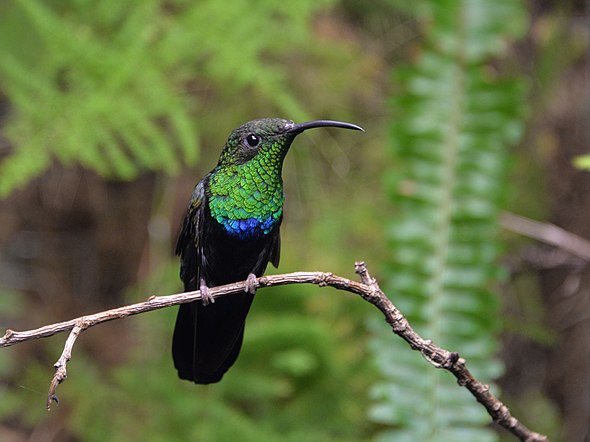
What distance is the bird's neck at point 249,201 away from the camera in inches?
76.5

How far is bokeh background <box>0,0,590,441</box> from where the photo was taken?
306 centimetres

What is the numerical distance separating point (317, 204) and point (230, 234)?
2027mm

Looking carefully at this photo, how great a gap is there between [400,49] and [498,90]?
1304 mm

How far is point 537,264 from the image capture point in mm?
3725

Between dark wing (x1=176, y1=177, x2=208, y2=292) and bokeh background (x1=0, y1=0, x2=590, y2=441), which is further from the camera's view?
bokeh background (x1=0, y1=0, x2=590, y2=441)

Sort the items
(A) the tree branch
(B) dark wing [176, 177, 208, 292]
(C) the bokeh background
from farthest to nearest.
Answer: (C) the bokeh background
(B) dark wing [176, 177, 208, 292]
(A) the tree branch

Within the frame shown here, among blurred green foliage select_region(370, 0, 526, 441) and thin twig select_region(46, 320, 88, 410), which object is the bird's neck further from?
blurred green foliage select_region(370, 0, 526, 441)

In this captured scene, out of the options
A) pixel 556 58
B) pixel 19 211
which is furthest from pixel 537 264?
pixel 19 211

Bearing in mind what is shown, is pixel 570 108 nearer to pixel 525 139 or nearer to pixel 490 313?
pixel 525 139

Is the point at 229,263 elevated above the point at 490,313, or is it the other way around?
A: the point at 490,313

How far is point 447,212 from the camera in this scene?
312cm

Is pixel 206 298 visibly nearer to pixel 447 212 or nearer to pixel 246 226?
pixel 246 226

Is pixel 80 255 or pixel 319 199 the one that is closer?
pixel 319 199

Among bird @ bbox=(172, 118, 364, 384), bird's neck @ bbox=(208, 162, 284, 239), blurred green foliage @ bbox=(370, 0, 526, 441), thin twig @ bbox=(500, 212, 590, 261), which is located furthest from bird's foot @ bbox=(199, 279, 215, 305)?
thin twig @ bbox=(500, 212, 590, 261)
